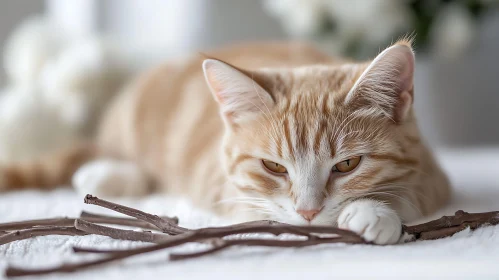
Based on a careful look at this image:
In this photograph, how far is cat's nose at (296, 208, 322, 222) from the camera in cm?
107

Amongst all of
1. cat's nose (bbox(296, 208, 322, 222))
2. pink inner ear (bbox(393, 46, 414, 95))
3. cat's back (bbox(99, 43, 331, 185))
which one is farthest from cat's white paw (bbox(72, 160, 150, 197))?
pink inner ear (bbox(393, 46, 414, 95))

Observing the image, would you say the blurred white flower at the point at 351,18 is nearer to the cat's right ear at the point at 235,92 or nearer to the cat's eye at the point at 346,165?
the cat's right ear at the point at 235,92

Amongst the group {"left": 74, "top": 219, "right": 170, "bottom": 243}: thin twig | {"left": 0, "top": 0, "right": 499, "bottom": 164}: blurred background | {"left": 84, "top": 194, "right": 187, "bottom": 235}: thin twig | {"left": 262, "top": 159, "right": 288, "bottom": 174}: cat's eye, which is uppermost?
{"left": 0, "top": 0, "right": 499, "bottom": 164}: blurred background

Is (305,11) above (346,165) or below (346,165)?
above

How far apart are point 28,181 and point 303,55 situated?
101 centimetres

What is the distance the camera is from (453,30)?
250cm

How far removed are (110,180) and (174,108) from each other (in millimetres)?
448

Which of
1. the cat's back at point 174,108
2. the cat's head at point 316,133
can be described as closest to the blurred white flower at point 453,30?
the cat's back at point 174,108

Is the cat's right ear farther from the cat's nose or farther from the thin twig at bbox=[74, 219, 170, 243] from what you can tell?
the thin twig at bbox=[74, 219, 170, 243]

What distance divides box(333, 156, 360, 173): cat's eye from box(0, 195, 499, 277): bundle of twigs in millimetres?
161

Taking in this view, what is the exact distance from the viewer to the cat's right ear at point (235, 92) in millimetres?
1229

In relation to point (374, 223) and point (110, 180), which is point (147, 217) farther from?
point (110, 180)

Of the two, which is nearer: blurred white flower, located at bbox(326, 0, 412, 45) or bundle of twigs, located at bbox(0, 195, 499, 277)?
bundle of twigs, located at bbox(0, 195, 499, 277)

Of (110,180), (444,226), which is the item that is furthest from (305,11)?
(444,226)
